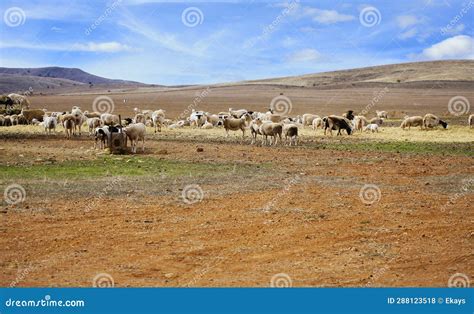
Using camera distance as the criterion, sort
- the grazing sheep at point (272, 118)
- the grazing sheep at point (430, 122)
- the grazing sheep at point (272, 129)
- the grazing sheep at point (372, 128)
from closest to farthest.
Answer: the grazing sheep at point (272, 129)
the grazing sheep at point (372, 128)
the grazing sheep at point (272, 118)
the grazing sheep at point (430, 122)

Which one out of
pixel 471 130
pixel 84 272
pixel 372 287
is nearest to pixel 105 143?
pixel 84 272

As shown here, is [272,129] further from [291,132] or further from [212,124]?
[212,124]

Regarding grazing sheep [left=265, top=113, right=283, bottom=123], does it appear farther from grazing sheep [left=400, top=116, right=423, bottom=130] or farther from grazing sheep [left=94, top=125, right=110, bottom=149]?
grazing sheep [left=94, top=125, right=110, bottom=149]

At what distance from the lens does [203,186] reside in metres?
15.8

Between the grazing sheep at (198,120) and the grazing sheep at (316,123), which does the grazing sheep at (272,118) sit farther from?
the grazing sheep at (198,120)

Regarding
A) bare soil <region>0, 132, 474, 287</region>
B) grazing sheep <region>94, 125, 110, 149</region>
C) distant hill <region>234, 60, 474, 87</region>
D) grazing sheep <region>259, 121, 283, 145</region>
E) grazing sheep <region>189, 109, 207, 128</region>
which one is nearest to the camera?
bare soil <region>0, 132, 474, 287</region>

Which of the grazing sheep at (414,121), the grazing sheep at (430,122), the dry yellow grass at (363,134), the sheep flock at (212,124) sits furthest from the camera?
the grazing sheep at (430,122)

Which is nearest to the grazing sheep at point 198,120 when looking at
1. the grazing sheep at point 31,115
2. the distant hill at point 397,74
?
A: the grazing sheep at point 31,115

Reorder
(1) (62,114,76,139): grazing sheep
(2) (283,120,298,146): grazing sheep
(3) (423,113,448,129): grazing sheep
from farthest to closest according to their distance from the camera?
(3) (423,113,448,129): grazing sheep
(1) (62,114,76,139): grazing sheep
(2) (283,120,298,146): grazing sheep

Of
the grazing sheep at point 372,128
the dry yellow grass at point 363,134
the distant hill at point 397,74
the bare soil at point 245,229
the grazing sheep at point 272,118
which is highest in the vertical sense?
the distant hill at point 397,74

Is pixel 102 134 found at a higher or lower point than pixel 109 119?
lower

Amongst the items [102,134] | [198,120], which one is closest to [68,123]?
[102,134]

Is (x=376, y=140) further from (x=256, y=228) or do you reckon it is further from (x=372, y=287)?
(x=372, y=287)

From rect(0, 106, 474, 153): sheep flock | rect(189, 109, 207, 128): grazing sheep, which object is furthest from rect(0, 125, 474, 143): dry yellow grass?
rect(189, 109, 207, 128): grazing sheep
